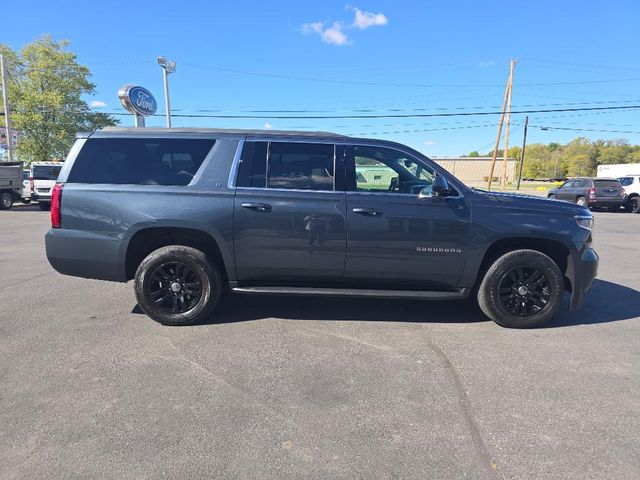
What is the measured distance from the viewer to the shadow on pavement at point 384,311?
479 centimetres

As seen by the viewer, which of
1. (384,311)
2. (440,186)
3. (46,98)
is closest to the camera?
(440,186)

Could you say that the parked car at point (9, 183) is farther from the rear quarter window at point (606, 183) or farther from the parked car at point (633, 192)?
the parked car at point (633, 192)

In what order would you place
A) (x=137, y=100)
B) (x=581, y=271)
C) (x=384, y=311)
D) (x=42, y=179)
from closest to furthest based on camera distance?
(x=581, y=271)
(x=384, y=311)
(x=137, y=100)
(x=42, y=179)

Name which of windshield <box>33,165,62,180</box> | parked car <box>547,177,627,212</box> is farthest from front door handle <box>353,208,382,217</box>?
parked car <box>547,177,627,212</box>

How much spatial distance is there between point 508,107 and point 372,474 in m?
36.7

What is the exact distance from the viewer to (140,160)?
446 centimetres

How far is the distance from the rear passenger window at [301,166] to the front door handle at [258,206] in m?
0.22

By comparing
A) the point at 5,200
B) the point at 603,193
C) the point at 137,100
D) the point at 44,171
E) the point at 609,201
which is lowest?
the point at 5,200

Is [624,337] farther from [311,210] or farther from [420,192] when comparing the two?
[311,210]

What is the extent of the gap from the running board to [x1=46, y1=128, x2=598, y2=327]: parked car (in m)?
0.02

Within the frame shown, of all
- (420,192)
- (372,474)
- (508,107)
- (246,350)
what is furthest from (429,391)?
(508,107)

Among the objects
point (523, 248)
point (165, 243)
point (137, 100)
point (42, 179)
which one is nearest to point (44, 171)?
point (42, 179)

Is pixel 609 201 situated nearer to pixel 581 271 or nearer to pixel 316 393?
pixel 581 271

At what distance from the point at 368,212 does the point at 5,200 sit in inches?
816
